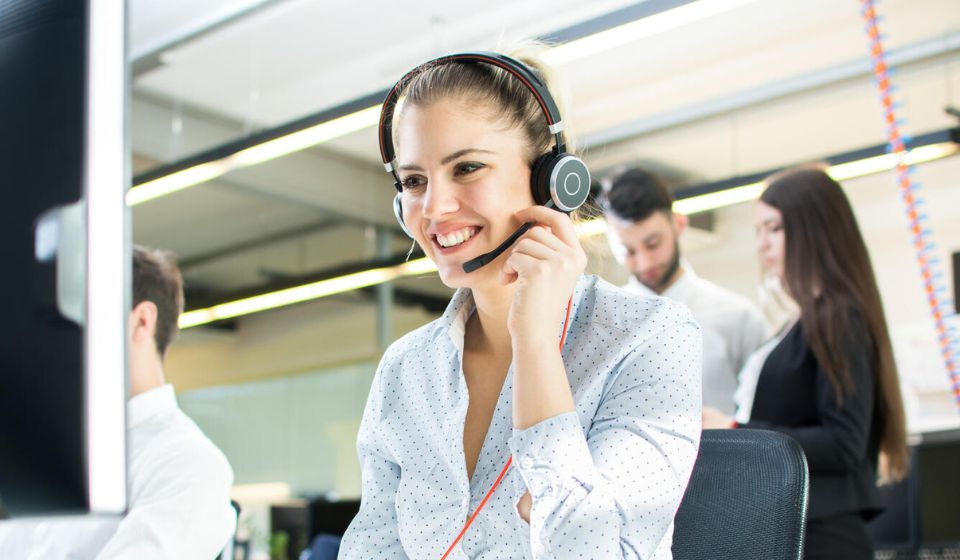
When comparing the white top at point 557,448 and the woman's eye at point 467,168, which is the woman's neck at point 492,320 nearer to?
the white top at point 557,448

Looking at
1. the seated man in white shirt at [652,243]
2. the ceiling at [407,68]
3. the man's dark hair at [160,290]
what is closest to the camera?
the man's dark hair at [160,290]

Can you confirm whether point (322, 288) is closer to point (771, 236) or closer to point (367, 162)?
point (367, 162)

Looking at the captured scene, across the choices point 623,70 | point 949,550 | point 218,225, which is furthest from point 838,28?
point 218,225

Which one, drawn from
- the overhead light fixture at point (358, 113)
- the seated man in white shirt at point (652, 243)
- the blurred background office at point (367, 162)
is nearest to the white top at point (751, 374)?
the seated man in white shirt at point (652, 243)

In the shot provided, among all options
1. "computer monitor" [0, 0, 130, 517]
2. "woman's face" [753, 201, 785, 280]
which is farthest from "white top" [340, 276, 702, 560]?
"woman's face" [753, 201, 785, 280]

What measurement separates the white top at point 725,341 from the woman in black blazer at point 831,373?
274mm

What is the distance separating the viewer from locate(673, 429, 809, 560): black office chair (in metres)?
1.13

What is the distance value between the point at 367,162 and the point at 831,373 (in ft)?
21.1

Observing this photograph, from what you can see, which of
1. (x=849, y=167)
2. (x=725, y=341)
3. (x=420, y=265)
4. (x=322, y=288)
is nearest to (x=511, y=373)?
(x=725, y=341)

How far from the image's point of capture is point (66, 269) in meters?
0.58

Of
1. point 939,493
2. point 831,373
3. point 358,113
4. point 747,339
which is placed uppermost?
point 358,113

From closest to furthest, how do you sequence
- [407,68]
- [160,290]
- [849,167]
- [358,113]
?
[160,290]
[358,113]
[849,167]
[407,68]

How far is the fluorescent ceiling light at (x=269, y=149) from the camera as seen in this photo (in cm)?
355

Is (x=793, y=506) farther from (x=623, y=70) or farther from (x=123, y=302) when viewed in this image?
(x=623, y=70)
